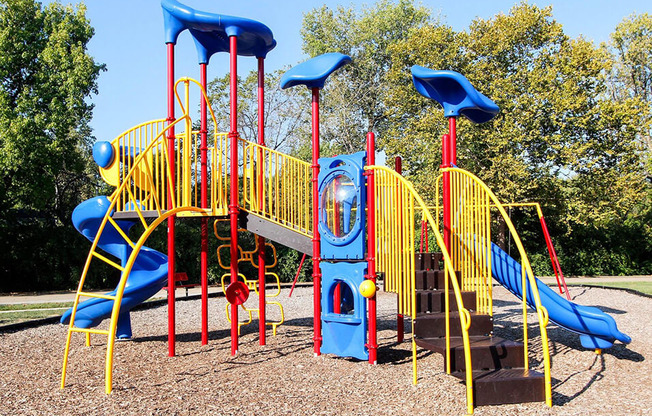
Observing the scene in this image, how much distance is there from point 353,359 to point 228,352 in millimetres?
1737

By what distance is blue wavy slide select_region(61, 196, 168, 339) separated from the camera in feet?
27.5

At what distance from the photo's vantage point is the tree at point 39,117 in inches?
754

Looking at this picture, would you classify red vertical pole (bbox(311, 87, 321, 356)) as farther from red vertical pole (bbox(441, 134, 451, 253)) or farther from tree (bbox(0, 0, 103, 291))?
tree (bbox(0, 0, 103, 291))

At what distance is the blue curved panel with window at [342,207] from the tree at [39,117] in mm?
14493

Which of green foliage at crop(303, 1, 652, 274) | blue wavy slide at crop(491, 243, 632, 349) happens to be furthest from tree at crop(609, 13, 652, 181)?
blue wavy slide at crop(491, 243, 632, 349)

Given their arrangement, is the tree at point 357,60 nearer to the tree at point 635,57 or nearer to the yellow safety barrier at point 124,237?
the tree at point 635,57

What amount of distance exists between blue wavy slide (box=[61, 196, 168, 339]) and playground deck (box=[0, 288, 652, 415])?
19.7 inches

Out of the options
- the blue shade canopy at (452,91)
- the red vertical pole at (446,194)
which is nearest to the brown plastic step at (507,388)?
the red vertical pole at (446,194)

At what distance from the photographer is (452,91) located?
312 inches

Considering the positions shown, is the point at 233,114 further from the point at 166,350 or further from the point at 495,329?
the point at 495,329

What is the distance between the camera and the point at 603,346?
7738 millimetres

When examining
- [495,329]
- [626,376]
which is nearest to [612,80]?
[495,329]

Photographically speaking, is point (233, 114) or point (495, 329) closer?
point (233, 114)

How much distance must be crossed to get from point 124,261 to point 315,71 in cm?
398
